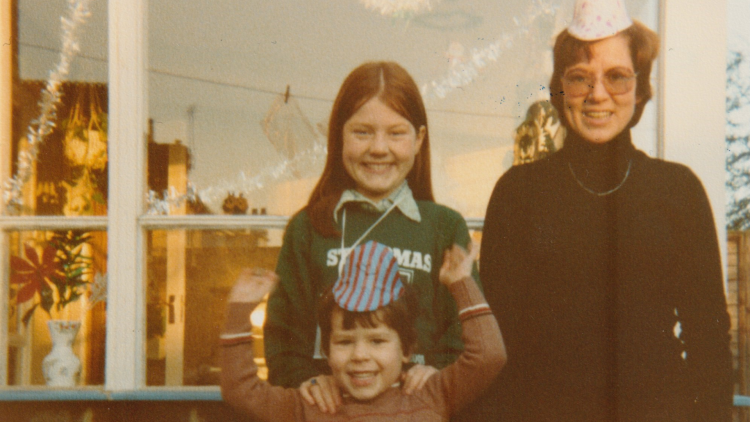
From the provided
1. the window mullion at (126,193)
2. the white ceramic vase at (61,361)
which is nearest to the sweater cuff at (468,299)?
the window mullion at (126,193)

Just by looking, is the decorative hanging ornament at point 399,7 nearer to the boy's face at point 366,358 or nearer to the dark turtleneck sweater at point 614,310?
the dark turtleneck sweater at point 614,310

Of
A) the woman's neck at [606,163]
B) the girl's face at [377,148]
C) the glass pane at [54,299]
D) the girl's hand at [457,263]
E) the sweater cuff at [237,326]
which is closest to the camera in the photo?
the sweater cuff at [237,326]

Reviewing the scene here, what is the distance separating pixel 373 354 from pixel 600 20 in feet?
5.78

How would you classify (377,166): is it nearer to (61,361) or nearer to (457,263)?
(457,263)

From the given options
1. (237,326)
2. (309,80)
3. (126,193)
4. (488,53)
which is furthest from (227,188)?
(488,53)

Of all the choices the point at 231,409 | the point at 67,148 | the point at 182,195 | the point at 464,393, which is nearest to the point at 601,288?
the point at 464,393

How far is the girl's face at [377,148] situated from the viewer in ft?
9.00

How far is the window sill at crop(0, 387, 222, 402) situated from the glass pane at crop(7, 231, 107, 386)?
0.05 metres

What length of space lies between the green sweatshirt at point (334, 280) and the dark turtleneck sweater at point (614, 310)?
0.25m

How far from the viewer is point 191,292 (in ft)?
9.61

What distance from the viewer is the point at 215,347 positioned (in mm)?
2924

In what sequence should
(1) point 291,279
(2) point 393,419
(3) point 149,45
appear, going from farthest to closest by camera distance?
(3) point 149,45
(1) point 291,279
(2) point 393,419

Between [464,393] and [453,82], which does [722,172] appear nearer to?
[453,82]

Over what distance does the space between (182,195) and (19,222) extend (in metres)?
0.82
